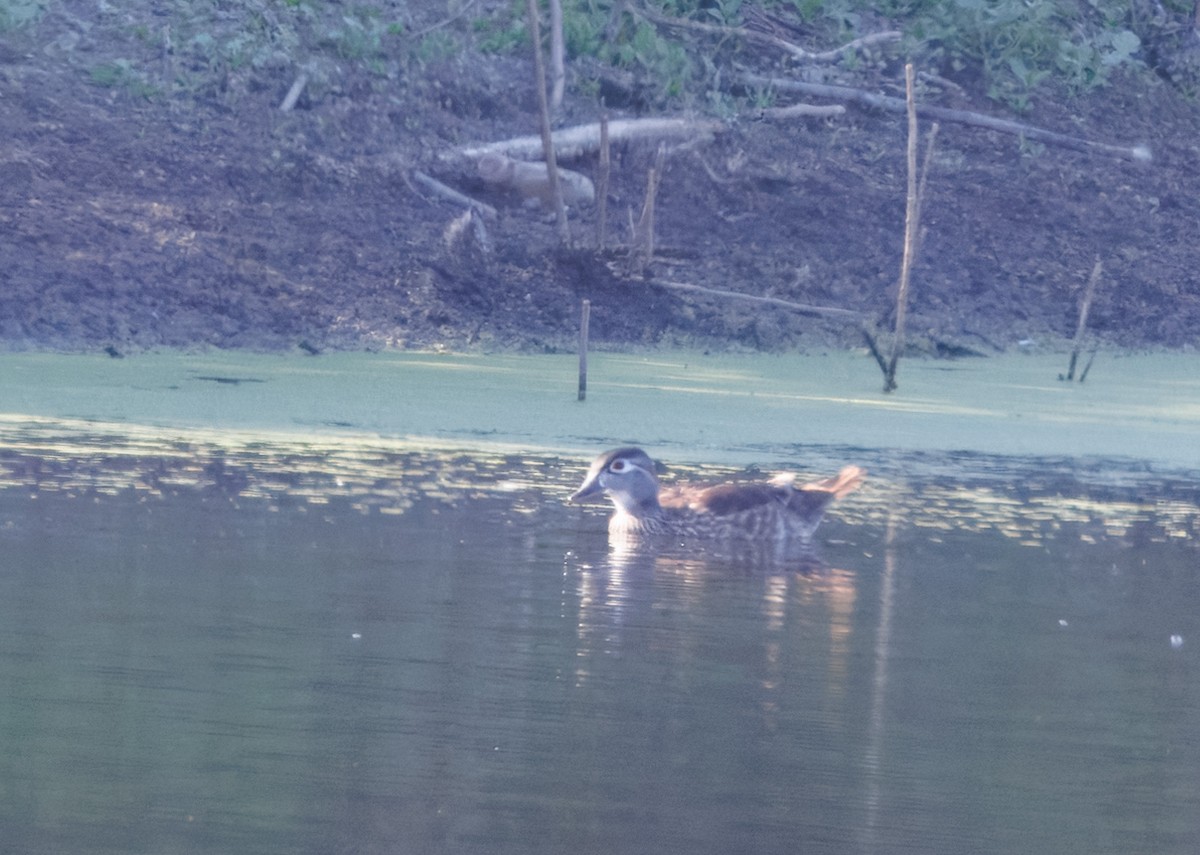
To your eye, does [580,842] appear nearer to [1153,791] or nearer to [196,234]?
[1153,791]

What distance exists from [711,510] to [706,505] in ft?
0.08

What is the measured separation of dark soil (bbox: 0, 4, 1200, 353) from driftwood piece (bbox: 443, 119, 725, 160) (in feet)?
0.42

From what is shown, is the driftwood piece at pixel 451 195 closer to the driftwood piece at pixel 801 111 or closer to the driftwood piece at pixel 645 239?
the driftwood piece at pixel 645 239

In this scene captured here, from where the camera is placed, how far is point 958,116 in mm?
18703

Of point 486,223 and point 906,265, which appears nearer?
point 906,265

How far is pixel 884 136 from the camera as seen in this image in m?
18.4

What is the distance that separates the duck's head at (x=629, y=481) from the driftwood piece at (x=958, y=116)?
444 inches

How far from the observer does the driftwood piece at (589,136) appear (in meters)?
16.7

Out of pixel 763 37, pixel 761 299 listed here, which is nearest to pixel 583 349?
pixel 761 299

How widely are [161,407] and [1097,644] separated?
5981 mm

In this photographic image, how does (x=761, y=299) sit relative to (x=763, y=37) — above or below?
below

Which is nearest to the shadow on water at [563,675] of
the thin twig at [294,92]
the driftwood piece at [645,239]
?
the driftwood piece at [645,239]

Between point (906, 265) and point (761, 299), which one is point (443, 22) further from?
point (906, 265)

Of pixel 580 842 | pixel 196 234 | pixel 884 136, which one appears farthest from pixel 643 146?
pixel 580 842
